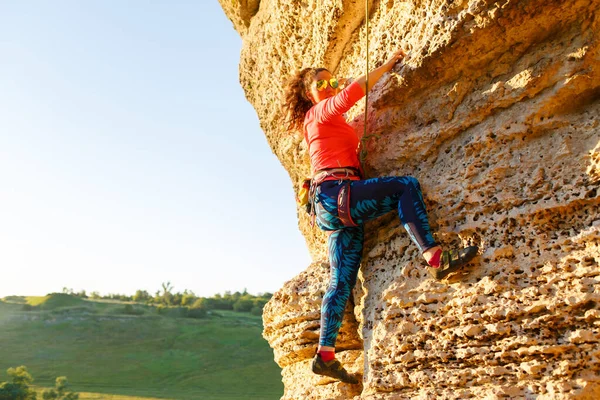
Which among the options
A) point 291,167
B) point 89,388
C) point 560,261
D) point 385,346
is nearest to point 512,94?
point 560,261

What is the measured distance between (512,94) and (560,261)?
3.92 feet

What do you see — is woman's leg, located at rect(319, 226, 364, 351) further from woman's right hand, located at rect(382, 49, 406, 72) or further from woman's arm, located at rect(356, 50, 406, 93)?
woman's right hand, located at rect(382, 49, 406, 72)

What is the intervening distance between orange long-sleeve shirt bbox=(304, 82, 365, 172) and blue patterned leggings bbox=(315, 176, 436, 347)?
0.21 meters

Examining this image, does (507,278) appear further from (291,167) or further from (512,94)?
(291,167)

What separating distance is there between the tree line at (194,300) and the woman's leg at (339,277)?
46.4 m

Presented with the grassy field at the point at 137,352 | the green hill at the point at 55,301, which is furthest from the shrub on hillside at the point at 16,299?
the grassy field at the point at 137,352

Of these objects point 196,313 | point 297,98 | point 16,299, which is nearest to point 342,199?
point 297,98

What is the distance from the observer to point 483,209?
4004 mm

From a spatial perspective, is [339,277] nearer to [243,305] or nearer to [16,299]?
[243,305]

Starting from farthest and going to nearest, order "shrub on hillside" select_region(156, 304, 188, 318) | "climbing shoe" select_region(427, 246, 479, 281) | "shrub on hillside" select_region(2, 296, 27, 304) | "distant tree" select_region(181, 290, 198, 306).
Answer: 1. "distant tree" select_region(181, 290, 198, 306)
2. "shrub on hillside" select_region(2, 296, 27, 304)
3. "shrub on hillside" select_region(156, 304, 188, 318)
4. "climbing shoe" select_region(427, 246, 479, 281)

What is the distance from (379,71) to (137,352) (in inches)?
1365

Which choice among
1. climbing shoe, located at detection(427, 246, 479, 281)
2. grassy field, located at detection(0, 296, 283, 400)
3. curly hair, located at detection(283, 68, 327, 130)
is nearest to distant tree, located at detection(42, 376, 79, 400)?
grassy field, located at detection(0, 296, 283, 400)

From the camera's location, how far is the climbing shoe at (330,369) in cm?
438

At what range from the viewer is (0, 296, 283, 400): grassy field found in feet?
101
